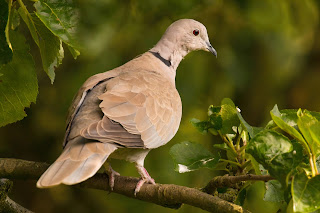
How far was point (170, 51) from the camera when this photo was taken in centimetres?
365

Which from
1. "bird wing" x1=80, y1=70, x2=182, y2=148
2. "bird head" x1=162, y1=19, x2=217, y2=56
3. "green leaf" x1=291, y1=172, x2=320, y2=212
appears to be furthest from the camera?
"bird head" x1=162, y1=19, x2=217, y2=56

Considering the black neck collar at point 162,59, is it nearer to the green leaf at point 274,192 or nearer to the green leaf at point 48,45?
the green leaf at point 48,45

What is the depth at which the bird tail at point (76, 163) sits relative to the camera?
6.70 ft

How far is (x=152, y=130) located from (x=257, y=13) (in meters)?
1.33

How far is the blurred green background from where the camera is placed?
12.1ft

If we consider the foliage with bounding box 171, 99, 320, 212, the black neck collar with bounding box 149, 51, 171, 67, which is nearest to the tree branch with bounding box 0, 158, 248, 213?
→ the foliage with bounding box 171, 99, 320, 212

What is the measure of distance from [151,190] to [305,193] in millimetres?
709

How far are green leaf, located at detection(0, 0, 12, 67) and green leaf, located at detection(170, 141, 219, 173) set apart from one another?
2.09ft

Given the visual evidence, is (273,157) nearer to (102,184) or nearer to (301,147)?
(301,147)

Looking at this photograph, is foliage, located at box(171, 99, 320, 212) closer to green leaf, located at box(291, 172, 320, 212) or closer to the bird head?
green leaf, located at box(291, 172, 320, 212)

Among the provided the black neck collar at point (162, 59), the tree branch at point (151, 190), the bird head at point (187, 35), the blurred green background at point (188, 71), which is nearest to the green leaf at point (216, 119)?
the tree branch at point (151, 190)

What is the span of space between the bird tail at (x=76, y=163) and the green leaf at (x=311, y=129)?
0.77 metres

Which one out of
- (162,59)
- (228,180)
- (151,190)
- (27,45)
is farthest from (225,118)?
(162,59)

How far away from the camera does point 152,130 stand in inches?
105
